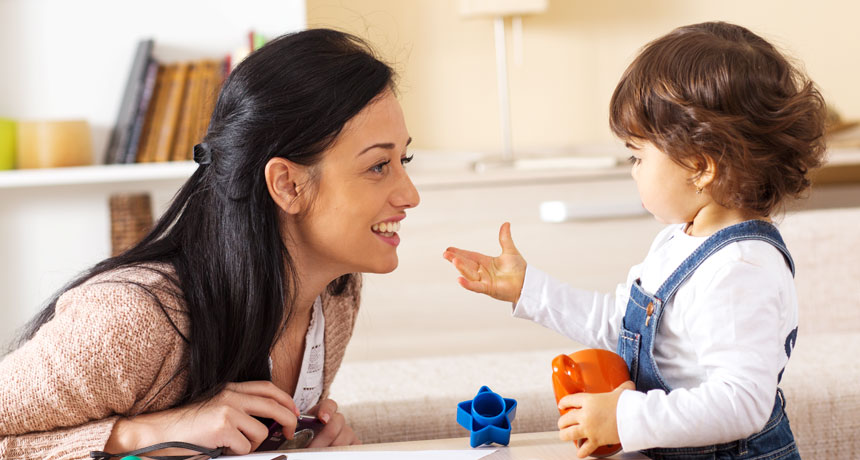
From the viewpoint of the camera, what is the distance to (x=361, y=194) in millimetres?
1068

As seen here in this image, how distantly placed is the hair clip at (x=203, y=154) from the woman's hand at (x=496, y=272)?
0.32 meters

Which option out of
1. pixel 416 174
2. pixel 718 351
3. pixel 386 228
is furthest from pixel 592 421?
pixel 416 174

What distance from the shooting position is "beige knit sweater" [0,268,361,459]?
0.90 metres

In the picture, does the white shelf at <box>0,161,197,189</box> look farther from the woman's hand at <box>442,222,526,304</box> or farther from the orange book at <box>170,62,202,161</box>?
the woman's hand at <box>442,222,526,304</box>

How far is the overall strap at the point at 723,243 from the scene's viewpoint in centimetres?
91

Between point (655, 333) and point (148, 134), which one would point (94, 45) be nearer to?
point (148, 134)

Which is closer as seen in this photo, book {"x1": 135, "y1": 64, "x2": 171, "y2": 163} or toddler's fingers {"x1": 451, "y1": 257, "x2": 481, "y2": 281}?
toddler's fingers {"x1": 451, "y1": 257, "x2": 481, "y2": 281}

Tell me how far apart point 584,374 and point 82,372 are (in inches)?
20.3

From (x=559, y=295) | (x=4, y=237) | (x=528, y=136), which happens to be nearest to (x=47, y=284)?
(x=4, y=237)

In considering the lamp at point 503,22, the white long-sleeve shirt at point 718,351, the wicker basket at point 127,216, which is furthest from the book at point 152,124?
the white long-sleeve shirt at point 718,351

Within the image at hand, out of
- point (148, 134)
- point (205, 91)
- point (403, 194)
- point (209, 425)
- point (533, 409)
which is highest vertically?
point (205, 91)

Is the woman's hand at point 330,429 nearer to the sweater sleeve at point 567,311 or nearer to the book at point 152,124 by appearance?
the sweater sleeve at point 567,311

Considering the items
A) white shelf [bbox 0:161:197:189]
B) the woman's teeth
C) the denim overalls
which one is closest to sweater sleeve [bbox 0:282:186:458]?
the woman's teeth

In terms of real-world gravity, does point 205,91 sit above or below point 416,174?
above
